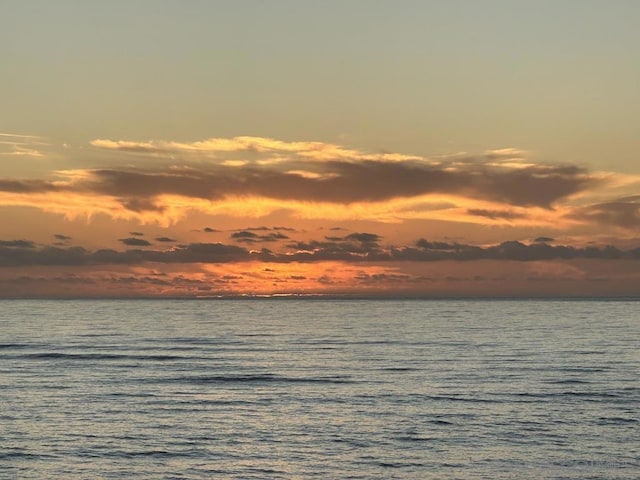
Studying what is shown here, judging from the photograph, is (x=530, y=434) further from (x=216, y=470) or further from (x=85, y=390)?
(x=85, y=390)

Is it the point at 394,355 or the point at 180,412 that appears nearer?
the point at 180,412

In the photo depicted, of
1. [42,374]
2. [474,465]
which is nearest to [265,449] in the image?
[474,465]

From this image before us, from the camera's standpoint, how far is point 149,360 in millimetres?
90688

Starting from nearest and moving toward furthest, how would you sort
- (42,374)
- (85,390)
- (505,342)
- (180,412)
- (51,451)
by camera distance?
1. (51,451)
2. (180,412)
3. (85,390)
4. (42,374)
5. (505,342)

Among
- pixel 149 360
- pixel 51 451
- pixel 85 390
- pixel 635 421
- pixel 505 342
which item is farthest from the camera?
pixel 505 342

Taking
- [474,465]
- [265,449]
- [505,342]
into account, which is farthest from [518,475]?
[505,342]

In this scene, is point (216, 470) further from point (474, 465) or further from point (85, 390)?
point (85, 390)

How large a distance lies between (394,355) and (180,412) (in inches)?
1687

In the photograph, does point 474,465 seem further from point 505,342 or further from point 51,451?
point 505,342

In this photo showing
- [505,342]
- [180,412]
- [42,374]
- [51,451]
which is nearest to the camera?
[51,451]

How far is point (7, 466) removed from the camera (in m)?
40.5

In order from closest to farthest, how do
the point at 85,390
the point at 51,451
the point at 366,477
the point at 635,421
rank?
the point at 366,477 → the point at 51,451 → the point at 635,421 → the point at 85,390

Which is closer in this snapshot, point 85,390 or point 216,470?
point 216,470

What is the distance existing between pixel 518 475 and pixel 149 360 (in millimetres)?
57566
